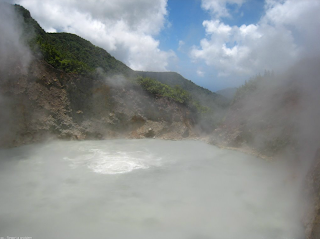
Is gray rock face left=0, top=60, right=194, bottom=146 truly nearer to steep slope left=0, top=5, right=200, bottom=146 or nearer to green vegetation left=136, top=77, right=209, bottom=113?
steep slope left=0, top=5, right=200, bottom=146

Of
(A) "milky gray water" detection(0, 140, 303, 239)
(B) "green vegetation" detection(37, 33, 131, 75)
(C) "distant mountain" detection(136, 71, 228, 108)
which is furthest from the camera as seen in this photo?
(C) "distant mountain" detection(136, 71, 228, 108)

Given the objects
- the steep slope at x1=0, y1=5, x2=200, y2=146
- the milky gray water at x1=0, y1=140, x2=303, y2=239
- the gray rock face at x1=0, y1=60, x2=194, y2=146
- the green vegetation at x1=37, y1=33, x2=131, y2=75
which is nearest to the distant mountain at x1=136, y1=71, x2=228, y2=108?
the green vegetation at x1=37, y1=33, x2=131, y2=75

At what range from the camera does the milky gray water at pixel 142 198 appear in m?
3.86

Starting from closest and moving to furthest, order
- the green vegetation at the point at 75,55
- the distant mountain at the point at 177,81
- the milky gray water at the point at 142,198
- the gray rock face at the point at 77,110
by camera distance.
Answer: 1. the milky gray water at the point at 142,198
2. the gray rock face at the point at 77,110
3. the green vegetation at the point at 75,55
4. the distant mountain at the point at 177,81

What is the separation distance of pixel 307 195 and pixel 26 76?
12.0 metres

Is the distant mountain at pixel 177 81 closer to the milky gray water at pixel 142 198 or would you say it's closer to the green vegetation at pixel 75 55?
the green vegetation at pixel 75 55

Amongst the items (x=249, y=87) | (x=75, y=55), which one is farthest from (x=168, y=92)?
(x=75, y=55)

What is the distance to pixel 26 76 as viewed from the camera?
10.1m

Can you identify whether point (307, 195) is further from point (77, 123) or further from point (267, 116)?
point (77, 123)

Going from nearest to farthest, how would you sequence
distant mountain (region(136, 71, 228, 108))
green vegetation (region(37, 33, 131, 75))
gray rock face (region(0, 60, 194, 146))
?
gray rock face (region(0, 60, 194, 146)) → green vegetation (region(37, 33, 131, 75)) → distant mountain (region(136, 71, 228, 108))

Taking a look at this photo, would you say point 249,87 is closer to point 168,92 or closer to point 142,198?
point 168,92

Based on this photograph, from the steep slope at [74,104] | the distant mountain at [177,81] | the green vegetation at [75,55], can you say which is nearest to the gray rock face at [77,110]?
the steep slope at [74,104]

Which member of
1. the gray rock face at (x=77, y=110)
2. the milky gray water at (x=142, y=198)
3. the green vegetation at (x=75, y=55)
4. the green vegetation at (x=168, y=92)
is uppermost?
the green vegetation at (x=75, y=55)

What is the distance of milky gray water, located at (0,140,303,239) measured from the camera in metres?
3.86
